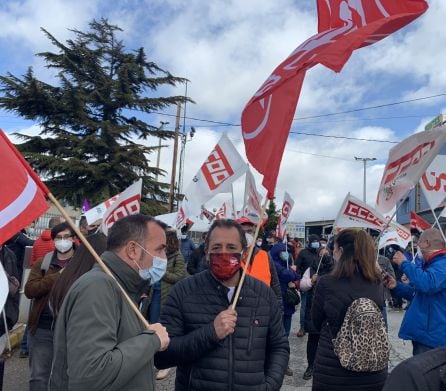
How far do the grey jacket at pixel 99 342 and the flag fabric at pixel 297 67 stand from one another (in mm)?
1373

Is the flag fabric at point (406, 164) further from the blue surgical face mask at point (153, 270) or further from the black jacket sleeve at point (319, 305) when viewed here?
the blue surgical face mask at point (153, 270)

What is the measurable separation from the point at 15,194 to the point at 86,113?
19.5 meters

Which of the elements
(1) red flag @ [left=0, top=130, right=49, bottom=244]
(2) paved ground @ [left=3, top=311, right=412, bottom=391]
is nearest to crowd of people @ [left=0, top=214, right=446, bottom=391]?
(1) red flag @ [left=0, top=130, right=49, bottom=244]

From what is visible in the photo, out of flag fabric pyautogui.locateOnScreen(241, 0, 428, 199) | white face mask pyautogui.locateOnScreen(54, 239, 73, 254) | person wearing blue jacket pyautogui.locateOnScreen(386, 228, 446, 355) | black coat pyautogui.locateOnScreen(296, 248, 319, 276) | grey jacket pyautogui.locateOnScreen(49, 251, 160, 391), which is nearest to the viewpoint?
grey jacket pyautogui.locateOnScreen(49, 251, 160, 391)

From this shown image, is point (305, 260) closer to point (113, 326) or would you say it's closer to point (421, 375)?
point (113, 326)

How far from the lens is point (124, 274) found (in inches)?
89.6

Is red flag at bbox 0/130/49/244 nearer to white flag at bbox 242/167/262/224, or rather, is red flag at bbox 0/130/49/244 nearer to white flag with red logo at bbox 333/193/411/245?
white flag at bbox 242/167/262/224

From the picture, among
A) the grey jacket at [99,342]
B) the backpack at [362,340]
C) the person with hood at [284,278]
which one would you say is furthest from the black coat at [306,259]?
the grey jacket at [99,342]

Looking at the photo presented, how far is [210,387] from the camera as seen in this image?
256 centimetres

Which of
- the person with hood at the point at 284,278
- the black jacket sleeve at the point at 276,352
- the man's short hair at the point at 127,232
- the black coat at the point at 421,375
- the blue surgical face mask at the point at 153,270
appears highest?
the man's short hair at the point at 127,232

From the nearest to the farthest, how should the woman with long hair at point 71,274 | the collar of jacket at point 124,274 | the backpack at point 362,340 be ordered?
1. the collar of jacket at point 124,274
2. the backpack at point 362,340
3. the woman with long hair at point 71,274

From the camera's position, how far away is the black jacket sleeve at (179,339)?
2.52 meters

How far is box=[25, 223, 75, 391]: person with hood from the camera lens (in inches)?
157

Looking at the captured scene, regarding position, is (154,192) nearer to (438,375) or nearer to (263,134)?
(263,134)
